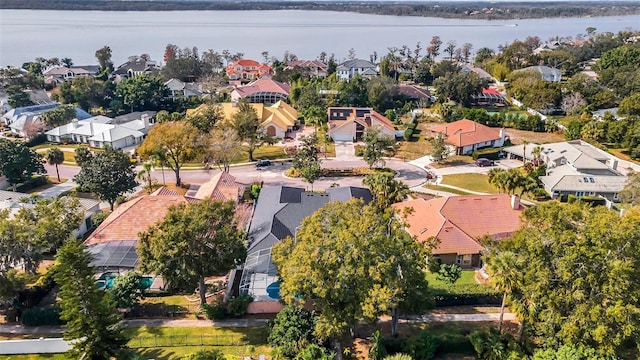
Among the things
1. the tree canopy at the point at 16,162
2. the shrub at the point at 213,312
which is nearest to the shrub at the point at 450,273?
the shrub at the point at 213,312

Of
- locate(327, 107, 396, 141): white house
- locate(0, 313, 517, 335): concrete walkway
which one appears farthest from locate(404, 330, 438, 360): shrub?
locate(327, 107, 396, 141): white house

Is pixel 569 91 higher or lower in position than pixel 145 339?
higher

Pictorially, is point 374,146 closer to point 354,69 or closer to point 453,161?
point 453,161

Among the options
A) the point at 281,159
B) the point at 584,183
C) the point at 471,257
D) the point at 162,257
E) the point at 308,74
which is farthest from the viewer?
the point at 308,74

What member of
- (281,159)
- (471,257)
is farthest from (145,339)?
(281,159)

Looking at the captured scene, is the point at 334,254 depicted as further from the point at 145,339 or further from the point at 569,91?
the point at 569,91
